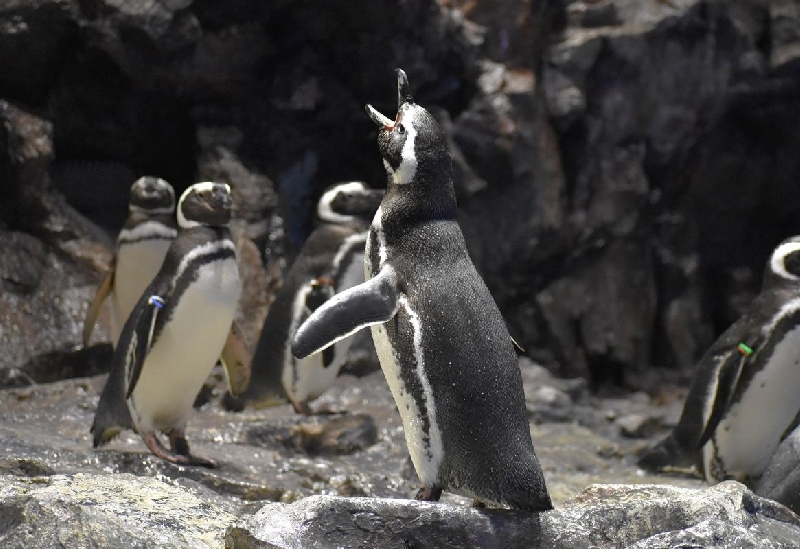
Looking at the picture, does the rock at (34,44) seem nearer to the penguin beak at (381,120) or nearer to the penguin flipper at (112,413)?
the penguin flipper at (112,413)

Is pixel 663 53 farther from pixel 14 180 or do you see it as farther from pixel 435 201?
pixel 435 201

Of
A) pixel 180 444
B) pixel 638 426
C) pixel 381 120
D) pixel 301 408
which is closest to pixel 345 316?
pixel 381 120

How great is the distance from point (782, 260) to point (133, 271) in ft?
12.1

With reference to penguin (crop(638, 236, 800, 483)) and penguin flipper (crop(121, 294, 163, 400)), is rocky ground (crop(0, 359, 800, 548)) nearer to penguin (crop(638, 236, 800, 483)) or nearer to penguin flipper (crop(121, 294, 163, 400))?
penguin flipper (crop(121, 294, 163, 400))

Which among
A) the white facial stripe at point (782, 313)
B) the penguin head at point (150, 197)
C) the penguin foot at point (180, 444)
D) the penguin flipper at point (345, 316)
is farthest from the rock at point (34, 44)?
the penguin flipper at point (345, 316)

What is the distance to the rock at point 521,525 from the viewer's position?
267 cm

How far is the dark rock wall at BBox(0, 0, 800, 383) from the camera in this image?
7137 mm

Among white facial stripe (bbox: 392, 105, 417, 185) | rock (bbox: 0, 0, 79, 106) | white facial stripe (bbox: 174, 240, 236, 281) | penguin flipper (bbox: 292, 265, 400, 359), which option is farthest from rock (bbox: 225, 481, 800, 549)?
rock (bbox: 0, 0, 79, 106)

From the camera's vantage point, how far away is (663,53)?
28.3ft

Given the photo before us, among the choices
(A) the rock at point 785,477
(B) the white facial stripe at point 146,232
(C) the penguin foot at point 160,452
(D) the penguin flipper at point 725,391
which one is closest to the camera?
(A) the rock at point 785,477

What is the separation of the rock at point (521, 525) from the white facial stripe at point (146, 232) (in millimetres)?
3966

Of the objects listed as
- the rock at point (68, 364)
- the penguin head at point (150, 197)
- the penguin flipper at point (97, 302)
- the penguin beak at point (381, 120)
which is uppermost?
the penguin beak at point (381, 120)

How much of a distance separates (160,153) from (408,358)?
18.3 ft

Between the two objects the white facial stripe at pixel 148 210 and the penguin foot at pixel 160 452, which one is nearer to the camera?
the penguin foot at pixel 160 452
